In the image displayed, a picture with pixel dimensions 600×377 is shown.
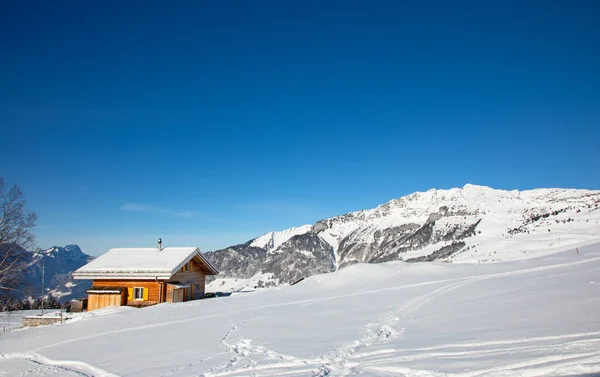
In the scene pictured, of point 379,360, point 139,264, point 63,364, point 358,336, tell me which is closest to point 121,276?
point 139,264

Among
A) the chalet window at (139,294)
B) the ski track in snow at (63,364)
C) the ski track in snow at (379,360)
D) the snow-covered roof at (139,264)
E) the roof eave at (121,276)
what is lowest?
the ski track in snow at (63,364)

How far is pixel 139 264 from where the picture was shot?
35.4 m

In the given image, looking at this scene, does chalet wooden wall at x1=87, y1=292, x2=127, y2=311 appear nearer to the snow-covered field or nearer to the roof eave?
the roof eave

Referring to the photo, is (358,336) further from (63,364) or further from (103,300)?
(103,300)

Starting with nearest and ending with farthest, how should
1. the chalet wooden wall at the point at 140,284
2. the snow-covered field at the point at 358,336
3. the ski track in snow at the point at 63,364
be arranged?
1. the snow-covered field at the point at 358,336
2. the ski track in snow at the point at 63,364
3. the chalet wooden wall at the point at 140,284

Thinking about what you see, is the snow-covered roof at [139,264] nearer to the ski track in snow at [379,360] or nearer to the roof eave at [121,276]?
the roof eave at [121,276]

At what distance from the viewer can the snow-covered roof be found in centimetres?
3422

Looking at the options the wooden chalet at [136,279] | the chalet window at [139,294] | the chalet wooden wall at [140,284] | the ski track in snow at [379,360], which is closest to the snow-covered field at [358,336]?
the ski track in snow at [379,360]

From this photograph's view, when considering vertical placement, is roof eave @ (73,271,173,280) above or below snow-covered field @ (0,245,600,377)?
above

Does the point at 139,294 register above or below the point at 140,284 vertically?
below

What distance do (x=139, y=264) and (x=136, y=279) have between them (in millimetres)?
1427

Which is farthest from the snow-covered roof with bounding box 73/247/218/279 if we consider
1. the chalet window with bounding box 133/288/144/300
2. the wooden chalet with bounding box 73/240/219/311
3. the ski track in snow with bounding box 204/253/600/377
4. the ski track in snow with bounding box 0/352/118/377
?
the ski track in snow with bounding box 204/253/600/377

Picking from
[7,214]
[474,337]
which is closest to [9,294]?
[7,214]

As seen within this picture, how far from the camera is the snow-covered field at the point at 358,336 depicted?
9.59 metres
